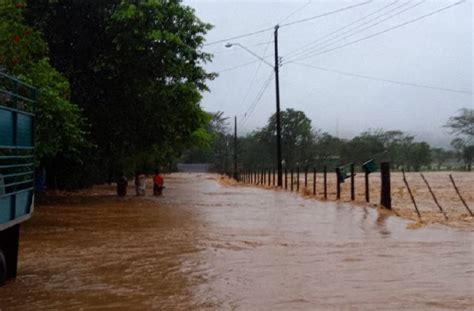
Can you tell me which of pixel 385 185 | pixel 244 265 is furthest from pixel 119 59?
pixel 244 265

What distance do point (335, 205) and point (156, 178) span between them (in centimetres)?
1229

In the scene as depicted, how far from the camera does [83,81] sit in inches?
1067

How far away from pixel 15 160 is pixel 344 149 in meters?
90.2

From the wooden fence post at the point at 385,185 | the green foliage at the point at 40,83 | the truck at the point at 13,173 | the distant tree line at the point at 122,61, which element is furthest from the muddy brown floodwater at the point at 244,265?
the distant tree line at the point at 122,61

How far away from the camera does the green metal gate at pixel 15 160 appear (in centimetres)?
771

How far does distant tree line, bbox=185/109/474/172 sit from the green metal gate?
78.4 m

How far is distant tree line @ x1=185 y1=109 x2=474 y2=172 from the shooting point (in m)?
88.4

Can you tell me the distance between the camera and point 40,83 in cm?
1781

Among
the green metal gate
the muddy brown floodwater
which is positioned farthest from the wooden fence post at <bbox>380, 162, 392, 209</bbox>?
the green metal gate

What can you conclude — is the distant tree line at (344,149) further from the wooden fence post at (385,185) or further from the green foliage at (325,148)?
the wooden fence post at (385,185)

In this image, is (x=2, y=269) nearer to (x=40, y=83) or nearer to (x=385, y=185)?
(x=40, y=83)

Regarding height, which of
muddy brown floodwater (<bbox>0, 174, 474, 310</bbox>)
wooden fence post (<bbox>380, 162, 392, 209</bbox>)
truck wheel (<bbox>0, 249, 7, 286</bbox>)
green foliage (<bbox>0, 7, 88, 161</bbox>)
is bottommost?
muddy brown floodwater (<bbox>0, 174, 474, 310</bbox>)

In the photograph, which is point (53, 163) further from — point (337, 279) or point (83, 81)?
point (337, 279)

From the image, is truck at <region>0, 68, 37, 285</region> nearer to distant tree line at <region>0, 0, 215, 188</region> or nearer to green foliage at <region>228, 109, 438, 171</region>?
distant tree line at <region>0, 0, 215, 188</region>
